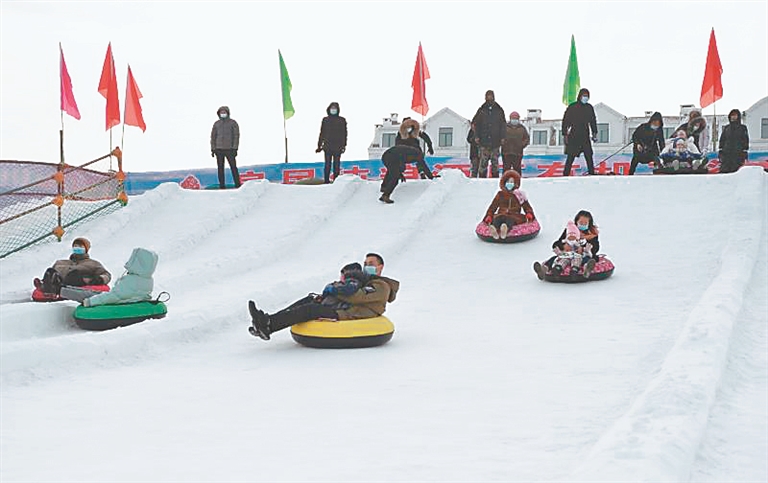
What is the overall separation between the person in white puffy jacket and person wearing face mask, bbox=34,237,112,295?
1043 millimetres

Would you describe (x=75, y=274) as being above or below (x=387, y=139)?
below

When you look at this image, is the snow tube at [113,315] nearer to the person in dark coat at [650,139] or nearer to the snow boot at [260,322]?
the snow boot at [260,322]

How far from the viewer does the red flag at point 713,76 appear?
20.1m

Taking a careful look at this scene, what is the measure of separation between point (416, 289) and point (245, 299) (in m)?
2.08

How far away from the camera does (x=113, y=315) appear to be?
875cm

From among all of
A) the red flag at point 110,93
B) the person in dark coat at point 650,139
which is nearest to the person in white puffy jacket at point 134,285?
the person in dark coat at point 650,139

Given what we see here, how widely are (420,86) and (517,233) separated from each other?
10.4 meters

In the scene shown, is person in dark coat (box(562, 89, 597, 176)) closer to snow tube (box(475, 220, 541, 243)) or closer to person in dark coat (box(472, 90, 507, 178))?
person in dark coat (box(472, 90, 507, 178))

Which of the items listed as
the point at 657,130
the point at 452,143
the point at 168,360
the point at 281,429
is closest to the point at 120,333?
the point at 168,360

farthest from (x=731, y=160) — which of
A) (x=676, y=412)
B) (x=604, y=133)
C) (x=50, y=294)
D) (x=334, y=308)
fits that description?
(x=604, y=133)

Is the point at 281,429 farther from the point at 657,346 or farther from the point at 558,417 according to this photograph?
the point at 657,346

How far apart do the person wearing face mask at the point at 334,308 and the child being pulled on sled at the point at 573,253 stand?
308 cm

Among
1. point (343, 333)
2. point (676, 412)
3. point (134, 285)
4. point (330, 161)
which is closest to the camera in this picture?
point (676, 412)

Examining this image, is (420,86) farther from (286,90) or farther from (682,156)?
(682,156)
